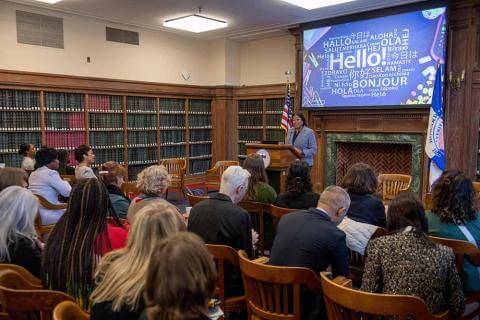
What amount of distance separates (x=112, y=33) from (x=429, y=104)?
567 cm

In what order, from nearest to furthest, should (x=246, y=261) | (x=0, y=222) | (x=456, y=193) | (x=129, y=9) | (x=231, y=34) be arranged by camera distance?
(x=246, y=261) → (x=0, y=222) → (x=456, y=193) → (x=129, y=9) → (x=231, y=34)

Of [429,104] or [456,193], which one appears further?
[429,104]

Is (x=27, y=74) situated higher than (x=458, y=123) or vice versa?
(x=27, y=74)

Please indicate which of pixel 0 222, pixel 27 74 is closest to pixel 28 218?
pixel 0 222

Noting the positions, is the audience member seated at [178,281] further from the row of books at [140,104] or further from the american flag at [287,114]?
the row of books at [140,104]

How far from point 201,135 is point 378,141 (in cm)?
401

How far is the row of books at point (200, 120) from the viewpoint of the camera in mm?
8961

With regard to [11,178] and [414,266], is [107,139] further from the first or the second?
[414,266]

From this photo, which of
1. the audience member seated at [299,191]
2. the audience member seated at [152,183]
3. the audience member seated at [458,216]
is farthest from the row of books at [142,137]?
the audience member seated at [458,216]

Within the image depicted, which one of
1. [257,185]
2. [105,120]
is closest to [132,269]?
[257,185]

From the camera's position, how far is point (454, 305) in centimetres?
192

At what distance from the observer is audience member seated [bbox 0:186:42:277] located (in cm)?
215

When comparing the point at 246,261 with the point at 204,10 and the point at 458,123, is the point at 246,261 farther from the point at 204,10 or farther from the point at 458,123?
the point at 204,10

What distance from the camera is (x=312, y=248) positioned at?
2.03 m
